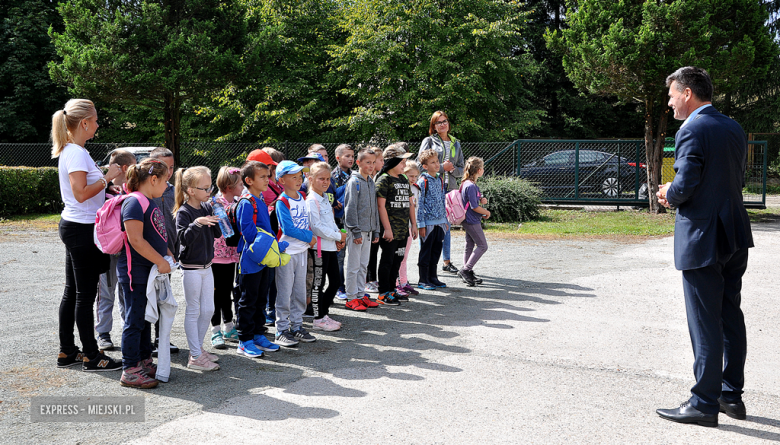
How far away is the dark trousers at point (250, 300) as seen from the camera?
5.11 metres

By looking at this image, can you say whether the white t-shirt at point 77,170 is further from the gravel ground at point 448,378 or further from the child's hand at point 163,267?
the gravel ground at point 448,378

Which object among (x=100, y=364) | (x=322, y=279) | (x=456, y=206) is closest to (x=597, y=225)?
(x=456, y=206)

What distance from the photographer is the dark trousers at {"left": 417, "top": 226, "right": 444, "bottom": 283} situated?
786 centimetres

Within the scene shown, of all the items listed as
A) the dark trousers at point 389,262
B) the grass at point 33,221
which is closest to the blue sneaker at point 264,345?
the dark trousers at point 389,262

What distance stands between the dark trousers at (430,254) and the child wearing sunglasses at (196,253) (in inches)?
138

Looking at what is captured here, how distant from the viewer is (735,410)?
12.4 feet

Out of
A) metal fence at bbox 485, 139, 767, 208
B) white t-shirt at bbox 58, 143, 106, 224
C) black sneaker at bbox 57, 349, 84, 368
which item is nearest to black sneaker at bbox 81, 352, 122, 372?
black sneaker at bbox 57, 349, 84, 368

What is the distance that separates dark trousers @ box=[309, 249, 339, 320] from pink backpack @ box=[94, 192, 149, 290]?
198 centimetres

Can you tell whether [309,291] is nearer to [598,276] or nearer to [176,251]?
[176,251]

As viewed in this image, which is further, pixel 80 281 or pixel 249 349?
pixel 249 349

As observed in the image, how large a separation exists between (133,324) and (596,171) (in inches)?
614

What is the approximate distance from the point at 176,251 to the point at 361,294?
2585 millimetres

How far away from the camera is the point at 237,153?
19797mm

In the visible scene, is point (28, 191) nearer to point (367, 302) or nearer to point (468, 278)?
point (367, 302)
